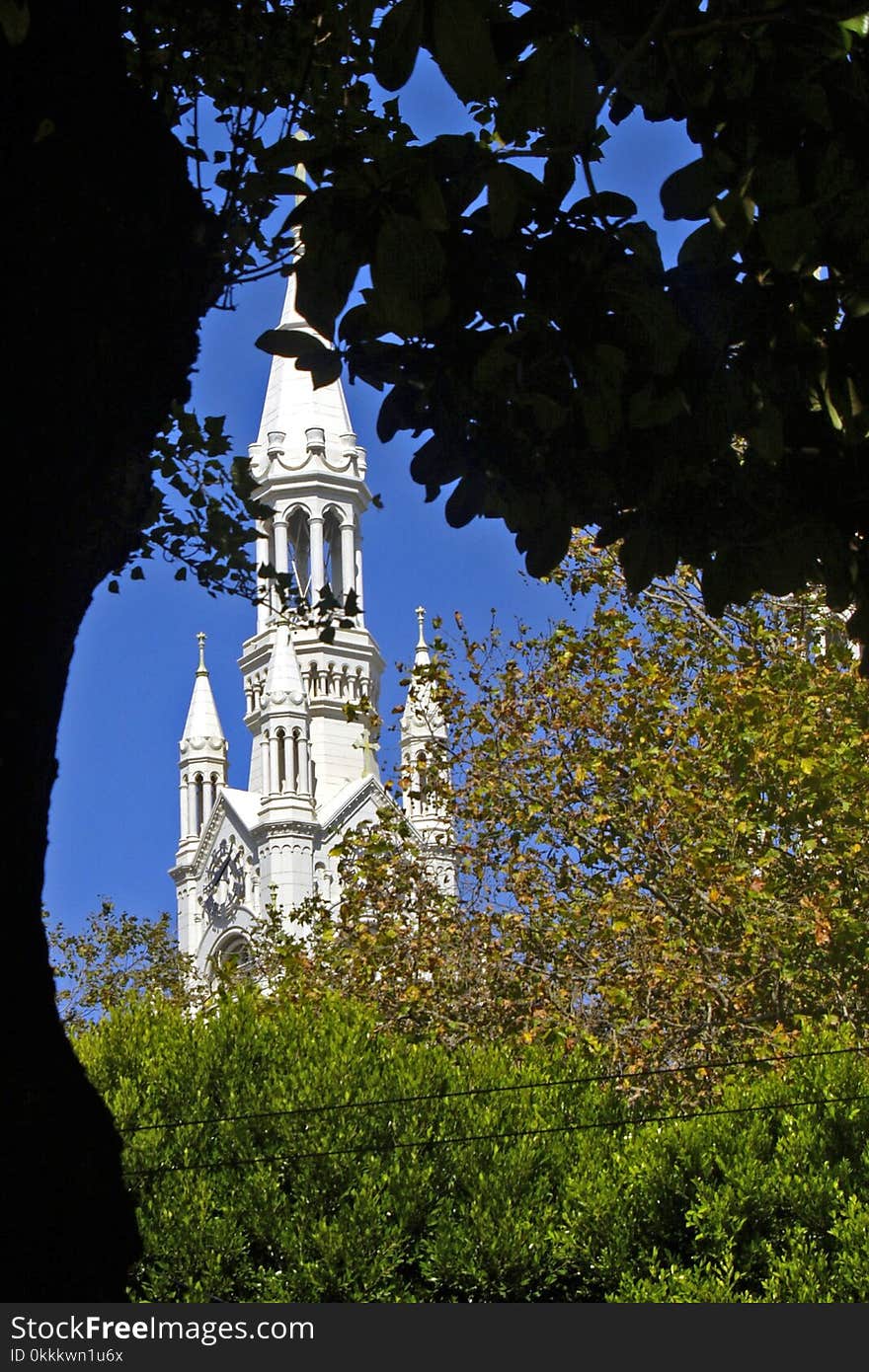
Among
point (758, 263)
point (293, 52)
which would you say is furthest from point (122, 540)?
point (293, 52)

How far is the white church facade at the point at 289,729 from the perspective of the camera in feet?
255

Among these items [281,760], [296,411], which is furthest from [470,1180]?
[296,411]

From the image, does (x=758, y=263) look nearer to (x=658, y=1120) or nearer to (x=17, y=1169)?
(x=17, y=1169)

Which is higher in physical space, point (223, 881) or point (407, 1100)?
point (223, 881)

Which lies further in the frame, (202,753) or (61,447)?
(202,753)

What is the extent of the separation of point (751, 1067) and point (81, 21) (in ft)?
45.2

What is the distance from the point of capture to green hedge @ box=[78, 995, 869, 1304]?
13289 millimetres

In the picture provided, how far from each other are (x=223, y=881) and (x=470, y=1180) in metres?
70.8

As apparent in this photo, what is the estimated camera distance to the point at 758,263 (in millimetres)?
4863

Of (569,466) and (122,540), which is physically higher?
(569,466)

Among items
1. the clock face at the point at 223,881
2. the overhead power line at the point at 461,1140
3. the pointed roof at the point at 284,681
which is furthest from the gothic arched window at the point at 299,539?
the overhead power line at the point at 461,1140

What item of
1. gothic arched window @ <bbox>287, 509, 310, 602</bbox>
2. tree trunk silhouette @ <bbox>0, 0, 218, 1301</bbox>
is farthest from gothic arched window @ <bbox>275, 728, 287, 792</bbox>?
tree trunk silhouette @ <bbox>0, 0, 218, 1301</bbox>

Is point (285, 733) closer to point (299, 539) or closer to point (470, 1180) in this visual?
point (299, 539)

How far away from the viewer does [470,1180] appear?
13.9 metres
